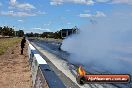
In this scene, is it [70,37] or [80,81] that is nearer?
[80,81]

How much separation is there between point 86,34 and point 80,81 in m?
46.4

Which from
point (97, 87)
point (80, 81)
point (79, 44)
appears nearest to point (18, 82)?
point (97, 87)

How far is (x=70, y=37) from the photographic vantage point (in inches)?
2151

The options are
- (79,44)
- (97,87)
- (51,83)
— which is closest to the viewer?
(51,83)

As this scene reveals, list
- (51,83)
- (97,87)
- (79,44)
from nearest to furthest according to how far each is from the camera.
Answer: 1. (51,83)
2. (97,87)
3. (79,44)

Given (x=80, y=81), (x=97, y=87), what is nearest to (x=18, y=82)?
(x=97, y=87)

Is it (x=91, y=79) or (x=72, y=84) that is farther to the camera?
(x=72, y=84)

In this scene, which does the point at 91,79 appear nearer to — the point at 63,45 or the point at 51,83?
the point at 51,83

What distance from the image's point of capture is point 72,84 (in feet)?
41.4

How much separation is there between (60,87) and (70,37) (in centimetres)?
4983

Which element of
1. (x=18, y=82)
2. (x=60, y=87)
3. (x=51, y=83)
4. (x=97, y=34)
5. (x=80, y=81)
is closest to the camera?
(x=80, y=81)

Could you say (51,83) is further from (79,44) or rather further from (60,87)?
(79,44)

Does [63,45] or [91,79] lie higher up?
[91,79]

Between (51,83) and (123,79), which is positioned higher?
(123,79)
